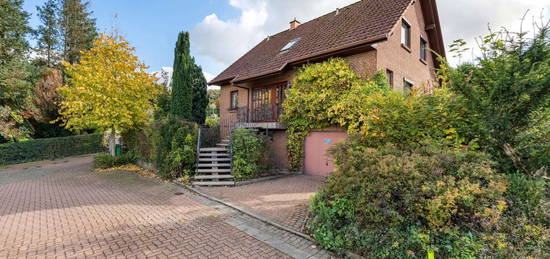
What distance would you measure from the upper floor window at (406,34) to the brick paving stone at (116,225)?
11.1 metres

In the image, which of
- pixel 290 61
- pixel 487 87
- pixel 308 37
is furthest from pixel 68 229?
pixel 308 37

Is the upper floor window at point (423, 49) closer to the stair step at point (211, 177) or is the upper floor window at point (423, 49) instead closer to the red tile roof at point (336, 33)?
the red tile roof at point (336, 33)

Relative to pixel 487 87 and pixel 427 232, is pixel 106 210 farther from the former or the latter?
pixel 487 87

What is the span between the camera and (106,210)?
542cm

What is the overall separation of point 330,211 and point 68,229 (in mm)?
5085

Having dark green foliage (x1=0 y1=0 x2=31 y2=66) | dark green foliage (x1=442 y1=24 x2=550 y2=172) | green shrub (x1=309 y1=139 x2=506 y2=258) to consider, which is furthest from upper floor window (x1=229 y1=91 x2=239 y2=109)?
dark green foliage (x1=0 y1=0 x2=31 y2=66)

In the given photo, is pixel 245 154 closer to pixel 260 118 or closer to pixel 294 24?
pixel 260 118

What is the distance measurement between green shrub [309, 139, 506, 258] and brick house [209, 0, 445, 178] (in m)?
4.85

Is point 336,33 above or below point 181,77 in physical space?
above

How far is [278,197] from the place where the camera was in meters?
6.42

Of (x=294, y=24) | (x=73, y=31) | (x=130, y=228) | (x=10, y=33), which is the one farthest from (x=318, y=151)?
(x=73, y=31)

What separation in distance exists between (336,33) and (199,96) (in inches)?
447

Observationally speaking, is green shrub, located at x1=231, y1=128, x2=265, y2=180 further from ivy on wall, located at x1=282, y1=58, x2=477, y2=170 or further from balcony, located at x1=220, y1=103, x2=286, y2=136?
ivy on wall, located at x1=282, y1=58, x2=477, y2=170

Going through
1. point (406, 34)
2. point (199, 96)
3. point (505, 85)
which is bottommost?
point (505, 85)
